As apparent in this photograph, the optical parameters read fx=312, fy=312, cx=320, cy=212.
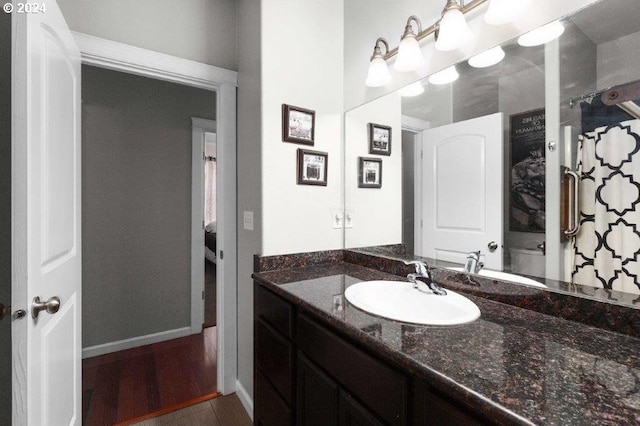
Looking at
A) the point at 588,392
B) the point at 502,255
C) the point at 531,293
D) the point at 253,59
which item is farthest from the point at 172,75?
the point at 588,392

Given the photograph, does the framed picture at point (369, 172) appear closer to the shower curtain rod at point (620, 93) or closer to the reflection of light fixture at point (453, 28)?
the reflection of light fixture at point (453, 28)

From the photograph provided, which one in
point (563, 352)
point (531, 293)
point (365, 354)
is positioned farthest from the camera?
point (531, 293)

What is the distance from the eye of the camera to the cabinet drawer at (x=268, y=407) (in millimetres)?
1315

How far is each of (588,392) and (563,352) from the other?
0.18 metres

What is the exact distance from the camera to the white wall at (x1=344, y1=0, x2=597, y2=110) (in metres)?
1.04

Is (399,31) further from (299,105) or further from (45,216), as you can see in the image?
(45,216)

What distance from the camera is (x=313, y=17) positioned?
183 centimetres

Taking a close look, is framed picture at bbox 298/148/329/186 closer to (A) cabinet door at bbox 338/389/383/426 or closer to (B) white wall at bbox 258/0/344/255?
(B) white wall at bbox 258/0/344/255

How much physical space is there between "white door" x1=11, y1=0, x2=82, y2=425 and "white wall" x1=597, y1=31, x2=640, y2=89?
Answer: 1713 millimetres

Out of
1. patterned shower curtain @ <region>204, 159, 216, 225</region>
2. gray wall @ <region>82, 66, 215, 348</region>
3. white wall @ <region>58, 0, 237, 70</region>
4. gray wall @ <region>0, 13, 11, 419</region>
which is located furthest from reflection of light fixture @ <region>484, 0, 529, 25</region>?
patterned shower curtain @ <region>204, 159, 216, 225</region>

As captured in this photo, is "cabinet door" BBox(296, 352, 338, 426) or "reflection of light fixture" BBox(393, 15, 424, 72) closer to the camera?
"cabinet door" BBox(296, 352, 338, 426)

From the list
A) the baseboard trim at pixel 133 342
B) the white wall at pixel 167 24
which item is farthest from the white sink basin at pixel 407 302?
the baseboard trim at pixel 133 342

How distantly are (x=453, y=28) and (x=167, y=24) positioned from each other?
1592mm

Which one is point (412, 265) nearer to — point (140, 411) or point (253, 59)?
point (253, 59)
